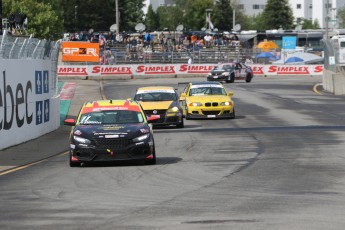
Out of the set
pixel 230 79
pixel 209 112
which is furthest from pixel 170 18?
pixel 209 112

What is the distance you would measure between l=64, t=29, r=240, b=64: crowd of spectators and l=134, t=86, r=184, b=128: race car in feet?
143

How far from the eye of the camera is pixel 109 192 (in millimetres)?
15438

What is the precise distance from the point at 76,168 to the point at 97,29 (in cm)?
9920

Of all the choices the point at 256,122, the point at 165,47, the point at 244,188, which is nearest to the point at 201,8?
the point at 165,47

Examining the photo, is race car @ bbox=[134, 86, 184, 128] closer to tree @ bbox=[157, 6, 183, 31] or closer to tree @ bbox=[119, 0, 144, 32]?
tree @ bbox=[119, 0, 144, 32]

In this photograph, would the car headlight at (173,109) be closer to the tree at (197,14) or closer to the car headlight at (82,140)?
the car headlight at (82,140)

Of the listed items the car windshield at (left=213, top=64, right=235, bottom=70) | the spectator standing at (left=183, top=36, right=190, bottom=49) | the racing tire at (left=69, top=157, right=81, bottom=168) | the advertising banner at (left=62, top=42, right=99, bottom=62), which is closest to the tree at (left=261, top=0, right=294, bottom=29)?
the spectator standing at (left=183, top=36, right=190, bottom=49)

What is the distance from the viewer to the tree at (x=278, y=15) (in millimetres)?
146637

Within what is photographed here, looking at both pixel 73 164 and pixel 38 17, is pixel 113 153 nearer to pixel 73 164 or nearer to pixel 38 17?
pixel 73 164

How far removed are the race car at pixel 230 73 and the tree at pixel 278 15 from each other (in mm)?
78068

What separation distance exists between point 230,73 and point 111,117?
47.3 metres

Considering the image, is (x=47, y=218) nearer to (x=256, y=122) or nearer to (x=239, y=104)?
(x=256, y=122)

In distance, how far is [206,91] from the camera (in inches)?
1479

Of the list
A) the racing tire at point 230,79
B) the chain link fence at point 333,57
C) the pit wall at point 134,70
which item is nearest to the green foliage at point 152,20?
the pit wall at point 134,70
